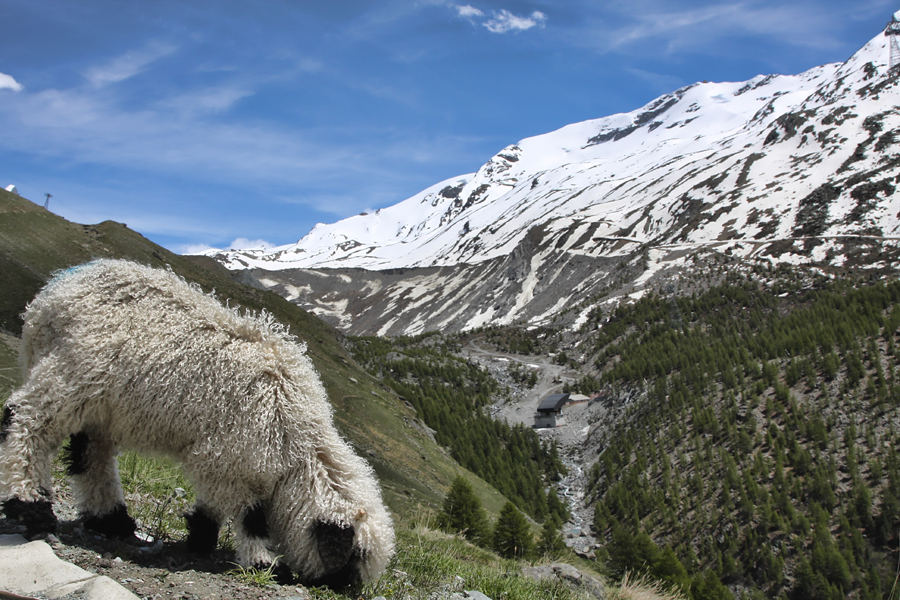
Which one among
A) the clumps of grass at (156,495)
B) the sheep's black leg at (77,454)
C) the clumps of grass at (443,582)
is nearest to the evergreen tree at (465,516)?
the clumps of grass at (443,582)

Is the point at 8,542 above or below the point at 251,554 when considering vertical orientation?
below

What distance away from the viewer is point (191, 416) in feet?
15.1

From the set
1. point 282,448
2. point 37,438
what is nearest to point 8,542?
point 37,438

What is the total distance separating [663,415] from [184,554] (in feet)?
162

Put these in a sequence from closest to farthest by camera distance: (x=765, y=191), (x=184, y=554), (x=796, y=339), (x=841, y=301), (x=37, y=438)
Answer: (x=37, y=438)
(x=184, y=554)
(x=796, y=339)
(x=841, y=301)
(x=765, y=191)

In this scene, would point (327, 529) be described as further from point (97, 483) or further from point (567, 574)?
point (567, 574)

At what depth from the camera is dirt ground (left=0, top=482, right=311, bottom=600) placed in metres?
3.87

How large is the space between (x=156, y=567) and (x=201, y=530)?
1.58 feet

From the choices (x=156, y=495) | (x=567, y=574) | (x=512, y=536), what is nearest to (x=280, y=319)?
(x=512, y=536)

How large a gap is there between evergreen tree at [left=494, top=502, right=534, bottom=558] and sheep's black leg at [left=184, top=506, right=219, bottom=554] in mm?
7464

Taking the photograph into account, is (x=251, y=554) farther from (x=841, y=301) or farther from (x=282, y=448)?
(x=841, y=301)

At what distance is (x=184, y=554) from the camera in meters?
4.80

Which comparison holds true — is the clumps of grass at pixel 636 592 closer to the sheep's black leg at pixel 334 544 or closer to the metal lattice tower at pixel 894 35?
the sheep's black leg at pixel 334 544

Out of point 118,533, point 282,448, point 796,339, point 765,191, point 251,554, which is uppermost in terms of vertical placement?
point 765,191
